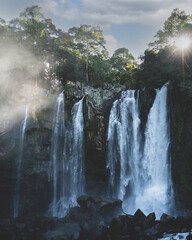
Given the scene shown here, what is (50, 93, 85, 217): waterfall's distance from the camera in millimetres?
20031

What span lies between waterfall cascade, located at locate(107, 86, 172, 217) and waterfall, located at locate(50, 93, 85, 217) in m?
3.38

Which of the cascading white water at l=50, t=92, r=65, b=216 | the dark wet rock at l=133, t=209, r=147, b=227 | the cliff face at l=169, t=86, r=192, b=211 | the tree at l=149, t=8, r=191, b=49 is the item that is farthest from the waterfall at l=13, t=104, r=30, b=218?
the tree at l=149, t=8, r=191, b=49

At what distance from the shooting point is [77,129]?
21328 millimetres

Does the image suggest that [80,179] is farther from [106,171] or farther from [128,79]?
[128,79]

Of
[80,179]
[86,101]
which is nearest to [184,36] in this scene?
[86,101]

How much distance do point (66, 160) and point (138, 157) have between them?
25.5 ft

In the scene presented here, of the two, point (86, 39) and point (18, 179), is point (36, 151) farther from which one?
point (86, 39)

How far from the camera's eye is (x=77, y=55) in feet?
96.9

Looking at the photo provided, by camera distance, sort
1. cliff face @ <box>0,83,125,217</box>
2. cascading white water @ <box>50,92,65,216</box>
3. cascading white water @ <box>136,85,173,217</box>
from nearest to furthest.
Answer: cascading white water @ <box>136,85,173,217</box> → cliff face @ <box>0,83,125,217</box> → cascading white water @ <box>50,92,65,216</box>

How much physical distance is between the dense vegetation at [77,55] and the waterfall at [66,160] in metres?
8.61

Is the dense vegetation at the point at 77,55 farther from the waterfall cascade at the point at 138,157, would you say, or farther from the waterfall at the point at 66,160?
the waterfall at the point at 66,160

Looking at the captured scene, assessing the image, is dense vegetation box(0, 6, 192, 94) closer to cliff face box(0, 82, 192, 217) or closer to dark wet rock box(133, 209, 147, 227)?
cliff face box(0, 82, 192, 217)

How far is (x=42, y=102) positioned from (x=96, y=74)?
11.1 metres

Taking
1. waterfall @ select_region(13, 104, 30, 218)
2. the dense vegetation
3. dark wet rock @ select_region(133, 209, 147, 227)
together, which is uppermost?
the dense vegetation
